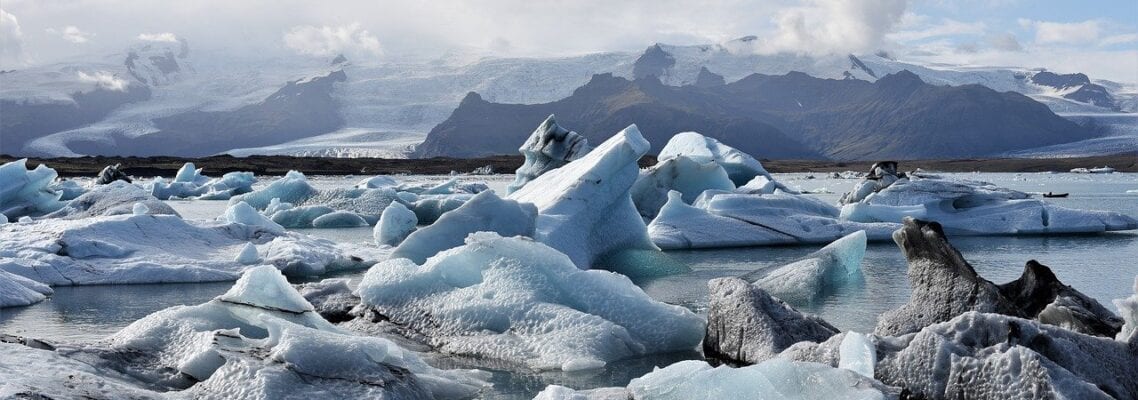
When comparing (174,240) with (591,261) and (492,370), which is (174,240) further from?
(492,370)

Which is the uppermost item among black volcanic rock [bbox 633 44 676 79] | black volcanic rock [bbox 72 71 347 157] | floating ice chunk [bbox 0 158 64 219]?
black volcanic rock [bbox 633 44 676 79]

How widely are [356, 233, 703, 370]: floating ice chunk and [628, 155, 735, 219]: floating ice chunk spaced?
7.62 m

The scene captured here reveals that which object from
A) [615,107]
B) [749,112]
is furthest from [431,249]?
[749,112]

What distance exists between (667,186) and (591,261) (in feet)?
17.1

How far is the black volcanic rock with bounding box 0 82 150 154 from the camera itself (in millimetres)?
93438

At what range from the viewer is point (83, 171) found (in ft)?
132

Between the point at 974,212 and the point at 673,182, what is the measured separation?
13.7 feet

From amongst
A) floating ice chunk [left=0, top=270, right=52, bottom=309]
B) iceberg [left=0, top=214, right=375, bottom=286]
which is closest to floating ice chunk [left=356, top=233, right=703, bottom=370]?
floating ice chunk [left=0, top=270, right=52, bottom=309]

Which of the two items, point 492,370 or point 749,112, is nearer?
point 492,370

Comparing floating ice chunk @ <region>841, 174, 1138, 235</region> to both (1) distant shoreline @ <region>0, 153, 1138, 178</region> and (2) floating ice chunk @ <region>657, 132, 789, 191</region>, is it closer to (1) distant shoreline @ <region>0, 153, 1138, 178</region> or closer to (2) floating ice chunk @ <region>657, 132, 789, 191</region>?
(2) floating ice chunk @ <region>657, 132, 789, 191</region>

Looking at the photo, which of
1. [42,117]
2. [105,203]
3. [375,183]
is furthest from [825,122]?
[105,203]

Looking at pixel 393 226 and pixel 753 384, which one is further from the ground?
pixel 753 384

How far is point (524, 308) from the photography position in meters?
5.27

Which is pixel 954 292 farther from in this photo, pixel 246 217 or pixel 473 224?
pixel 246 217
